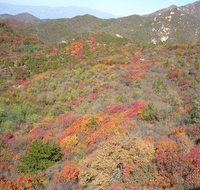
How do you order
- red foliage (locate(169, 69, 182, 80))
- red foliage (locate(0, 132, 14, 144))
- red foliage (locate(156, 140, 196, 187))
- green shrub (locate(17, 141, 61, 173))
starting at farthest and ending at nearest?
red foliage (locate(169, 69, 182, 80)) → red foliage (locate(0, 132, 14, 144)) → green shrub (locate(17, 141, 61, 173)) → red foliage (locate(156, 140, 196, 187))

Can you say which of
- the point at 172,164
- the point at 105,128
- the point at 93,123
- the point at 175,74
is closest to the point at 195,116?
the point at 105,128

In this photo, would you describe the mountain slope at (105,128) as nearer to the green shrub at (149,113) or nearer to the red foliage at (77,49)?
the green shrub at (149,113)

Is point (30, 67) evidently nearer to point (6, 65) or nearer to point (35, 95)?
point (6, 65)

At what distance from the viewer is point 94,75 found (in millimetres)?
32438

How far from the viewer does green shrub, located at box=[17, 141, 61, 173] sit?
1330cm

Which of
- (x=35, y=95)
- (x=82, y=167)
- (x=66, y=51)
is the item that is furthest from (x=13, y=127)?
(x=66, y=51)

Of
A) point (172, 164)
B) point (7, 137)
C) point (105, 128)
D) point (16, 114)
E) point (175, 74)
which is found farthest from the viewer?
point (175, 74)

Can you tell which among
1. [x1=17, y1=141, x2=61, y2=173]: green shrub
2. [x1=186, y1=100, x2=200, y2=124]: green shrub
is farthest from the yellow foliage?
[x1=186, y1=100, x2=200, y2=124]: green shrub

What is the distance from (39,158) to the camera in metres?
13.8

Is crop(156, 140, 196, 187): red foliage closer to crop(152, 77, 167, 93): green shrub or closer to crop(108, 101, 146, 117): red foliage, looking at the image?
crop(108, 101, 146, 117): red foliage

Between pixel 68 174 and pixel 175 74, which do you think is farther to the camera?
pixel 175 74

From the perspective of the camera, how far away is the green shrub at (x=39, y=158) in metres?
13.3

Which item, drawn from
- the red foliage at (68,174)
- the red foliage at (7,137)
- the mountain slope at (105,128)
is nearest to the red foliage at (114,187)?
the mountain slope at (105,128)

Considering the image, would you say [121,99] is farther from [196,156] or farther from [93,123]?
[196,156]
